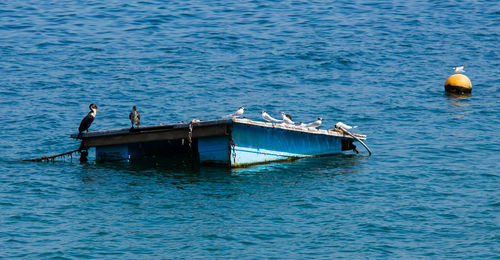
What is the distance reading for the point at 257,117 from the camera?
1246 inches

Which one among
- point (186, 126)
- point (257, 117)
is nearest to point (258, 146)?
point (186, 126)

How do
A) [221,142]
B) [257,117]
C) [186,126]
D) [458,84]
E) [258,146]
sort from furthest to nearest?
1. [458,84]
2. [257,117]
3. [258,146]
4. [221,142]
5. [186,126]

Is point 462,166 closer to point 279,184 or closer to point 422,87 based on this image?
point 279,184

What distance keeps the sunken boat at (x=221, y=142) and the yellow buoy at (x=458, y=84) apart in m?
11.8

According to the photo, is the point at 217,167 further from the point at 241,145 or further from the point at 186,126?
the point at 186,126

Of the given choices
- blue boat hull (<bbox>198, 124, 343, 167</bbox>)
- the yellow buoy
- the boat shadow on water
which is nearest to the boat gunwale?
blue boat hull (<bbox>198, 124, 343, 167</bbox>)

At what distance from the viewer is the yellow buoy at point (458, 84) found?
36156mm

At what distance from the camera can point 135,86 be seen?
37.5 metres

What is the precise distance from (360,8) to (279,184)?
35388mm

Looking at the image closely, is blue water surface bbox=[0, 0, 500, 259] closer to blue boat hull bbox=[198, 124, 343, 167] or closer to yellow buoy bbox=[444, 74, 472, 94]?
blue boat hull bbox=[198, 124, 343, 167]

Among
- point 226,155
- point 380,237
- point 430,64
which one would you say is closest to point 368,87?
point 430,64

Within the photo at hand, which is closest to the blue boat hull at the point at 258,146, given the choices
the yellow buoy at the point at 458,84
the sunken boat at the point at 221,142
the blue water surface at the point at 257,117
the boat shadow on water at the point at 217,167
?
the sunken boat at the point at 221,142

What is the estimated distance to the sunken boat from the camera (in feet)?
76.2

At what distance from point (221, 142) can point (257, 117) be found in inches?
319
